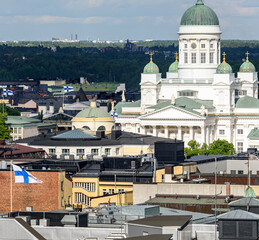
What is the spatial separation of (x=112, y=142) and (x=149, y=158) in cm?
3484

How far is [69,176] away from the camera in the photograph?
8000cm

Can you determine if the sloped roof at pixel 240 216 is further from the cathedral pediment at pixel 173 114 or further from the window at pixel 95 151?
the cathedral pediment at pixel 173 114

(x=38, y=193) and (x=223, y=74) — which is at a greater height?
(x=223, y=74)

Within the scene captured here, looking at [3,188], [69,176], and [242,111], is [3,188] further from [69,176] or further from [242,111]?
[242,111]

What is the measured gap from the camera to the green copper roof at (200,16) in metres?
175

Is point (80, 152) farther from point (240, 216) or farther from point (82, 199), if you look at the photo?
point (240, 216)

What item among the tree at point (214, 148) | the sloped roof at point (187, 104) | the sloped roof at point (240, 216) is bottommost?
the sloped roof at point (240, 216)

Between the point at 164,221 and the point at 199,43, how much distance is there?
125 meters

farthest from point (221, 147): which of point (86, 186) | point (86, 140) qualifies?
point (86, 186)

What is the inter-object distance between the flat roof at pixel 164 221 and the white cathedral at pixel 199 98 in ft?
357

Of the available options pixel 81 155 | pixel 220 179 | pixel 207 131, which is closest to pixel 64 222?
pixel 220 179

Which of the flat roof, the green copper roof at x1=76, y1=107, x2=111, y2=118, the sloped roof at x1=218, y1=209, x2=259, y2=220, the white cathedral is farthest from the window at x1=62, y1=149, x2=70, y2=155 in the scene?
the sloped roof at x1=218, y1=209, x2=259, y2=220

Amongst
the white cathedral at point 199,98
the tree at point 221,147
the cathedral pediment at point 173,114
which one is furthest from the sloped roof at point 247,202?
the cathedral pediment at point 173,114

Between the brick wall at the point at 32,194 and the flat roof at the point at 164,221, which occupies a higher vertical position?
the brick wall at the point at 32,194
